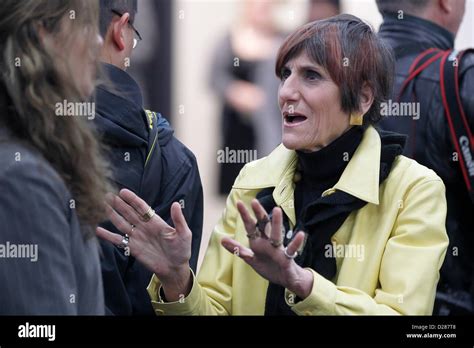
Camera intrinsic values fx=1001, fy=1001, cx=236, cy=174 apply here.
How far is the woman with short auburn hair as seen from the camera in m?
Answer: 2.56

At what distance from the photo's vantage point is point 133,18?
9.84ft

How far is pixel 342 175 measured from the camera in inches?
107

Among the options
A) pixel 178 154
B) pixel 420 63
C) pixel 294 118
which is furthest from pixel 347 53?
pixel 420 63

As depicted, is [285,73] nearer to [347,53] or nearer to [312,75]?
[312,75]

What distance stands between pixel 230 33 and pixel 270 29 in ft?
0.60

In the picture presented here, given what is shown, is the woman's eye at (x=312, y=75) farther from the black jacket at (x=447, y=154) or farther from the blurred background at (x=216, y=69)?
the blurred background at (x=216, y=69)

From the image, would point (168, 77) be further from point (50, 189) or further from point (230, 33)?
point (50, 189)

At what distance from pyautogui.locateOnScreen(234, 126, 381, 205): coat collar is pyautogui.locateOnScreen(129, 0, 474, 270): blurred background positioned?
3.36 feet

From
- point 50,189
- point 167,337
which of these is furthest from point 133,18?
point 50,189

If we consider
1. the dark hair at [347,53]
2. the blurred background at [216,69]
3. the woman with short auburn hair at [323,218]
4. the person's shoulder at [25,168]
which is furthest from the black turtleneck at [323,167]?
the blurred background at [216,69]

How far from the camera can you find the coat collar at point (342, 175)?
2668mm

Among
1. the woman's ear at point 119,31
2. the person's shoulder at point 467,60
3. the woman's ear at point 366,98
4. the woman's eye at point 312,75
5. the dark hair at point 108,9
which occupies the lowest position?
the woman's ear at point 366,98

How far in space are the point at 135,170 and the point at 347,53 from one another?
26.7 inches

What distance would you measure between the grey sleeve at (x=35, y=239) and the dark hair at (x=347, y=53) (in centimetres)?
104
